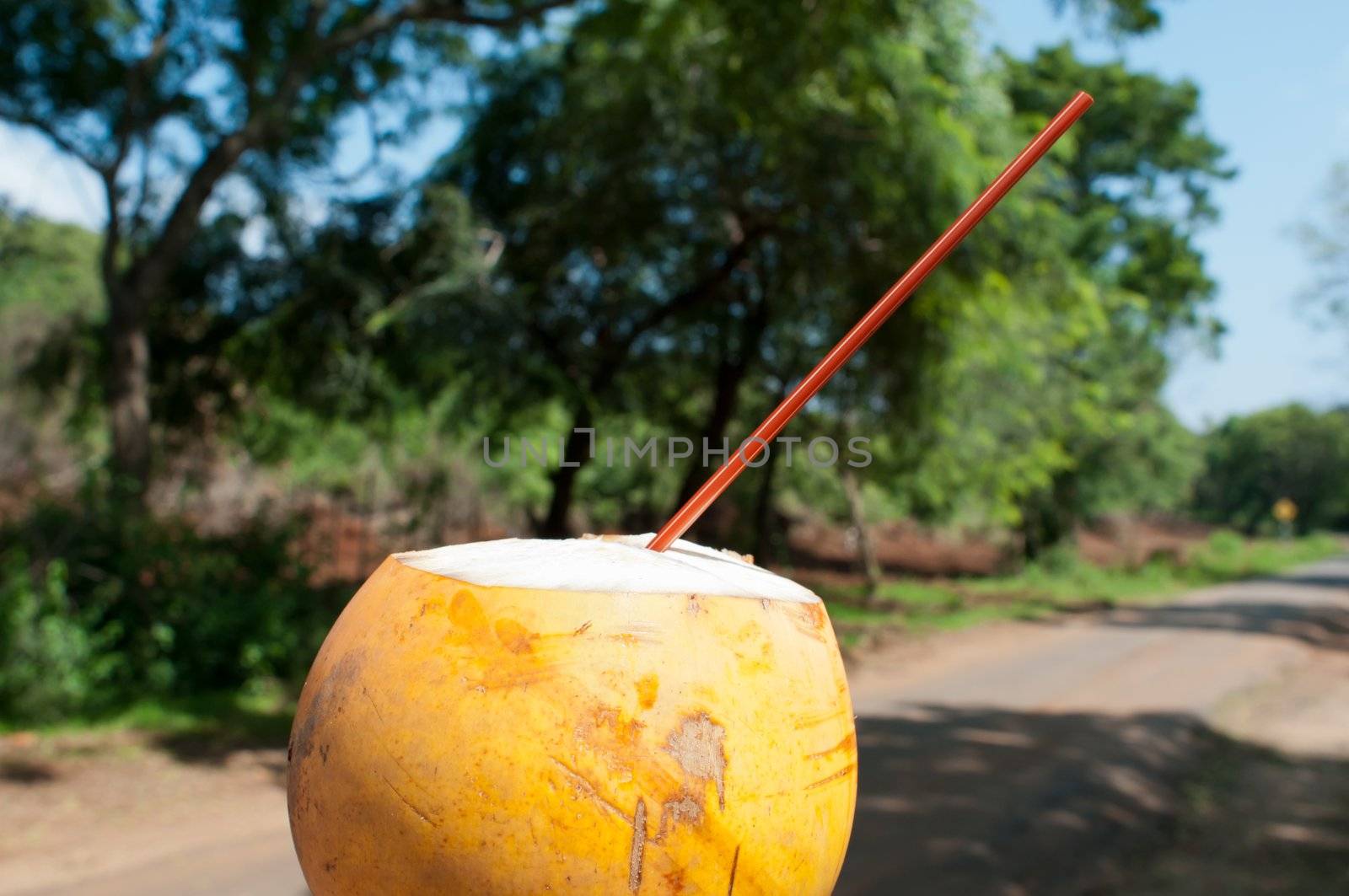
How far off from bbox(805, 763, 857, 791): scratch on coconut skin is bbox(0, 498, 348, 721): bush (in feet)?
26.7

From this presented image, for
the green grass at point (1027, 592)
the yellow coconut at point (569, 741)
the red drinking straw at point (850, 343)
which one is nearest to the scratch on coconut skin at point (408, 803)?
the yellow coconut at point (569, 741)

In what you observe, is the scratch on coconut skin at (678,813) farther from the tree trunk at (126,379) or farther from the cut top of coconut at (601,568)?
the tree trunk at (126,379)

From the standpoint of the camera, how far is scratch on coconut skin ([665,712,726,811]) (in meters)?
1.04

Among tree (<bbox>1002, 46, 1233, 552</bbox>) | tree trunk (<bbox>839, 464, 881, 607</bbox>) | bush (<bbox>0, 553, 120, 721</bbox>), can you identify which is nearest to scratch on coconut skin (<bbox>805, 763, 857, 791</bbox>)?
bush (<bbox>0, 553, 120, 721</bbox>)

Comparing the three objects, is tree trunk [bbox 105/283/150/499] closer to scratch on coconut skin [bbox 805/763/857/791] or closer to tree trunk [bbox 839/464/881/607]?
scratch on coconut skin [bbox 805/763/857/791]

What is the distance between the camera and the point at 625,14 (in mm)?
9055

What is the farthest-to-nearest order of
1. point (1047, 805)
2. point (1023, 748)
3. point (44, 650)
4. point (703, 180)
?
point (703, 180)
point (1023, 748)
point (44, 650)
point (1047, 805)

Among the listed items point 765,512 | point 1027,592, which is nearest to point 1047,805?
point 765,512

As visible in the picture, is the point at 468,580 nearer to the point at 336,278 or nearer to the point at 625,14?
the point at 625,14

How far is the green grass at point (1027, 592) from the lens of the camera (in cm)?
1675

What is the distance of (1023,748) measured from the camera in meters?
8.48

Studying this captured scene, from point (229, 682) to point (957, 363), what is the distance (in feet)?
26.7

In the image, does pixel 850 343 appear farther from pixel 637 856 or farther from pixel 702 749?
pixel 637 856

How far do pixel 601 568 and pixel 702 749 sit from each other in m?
0.22
